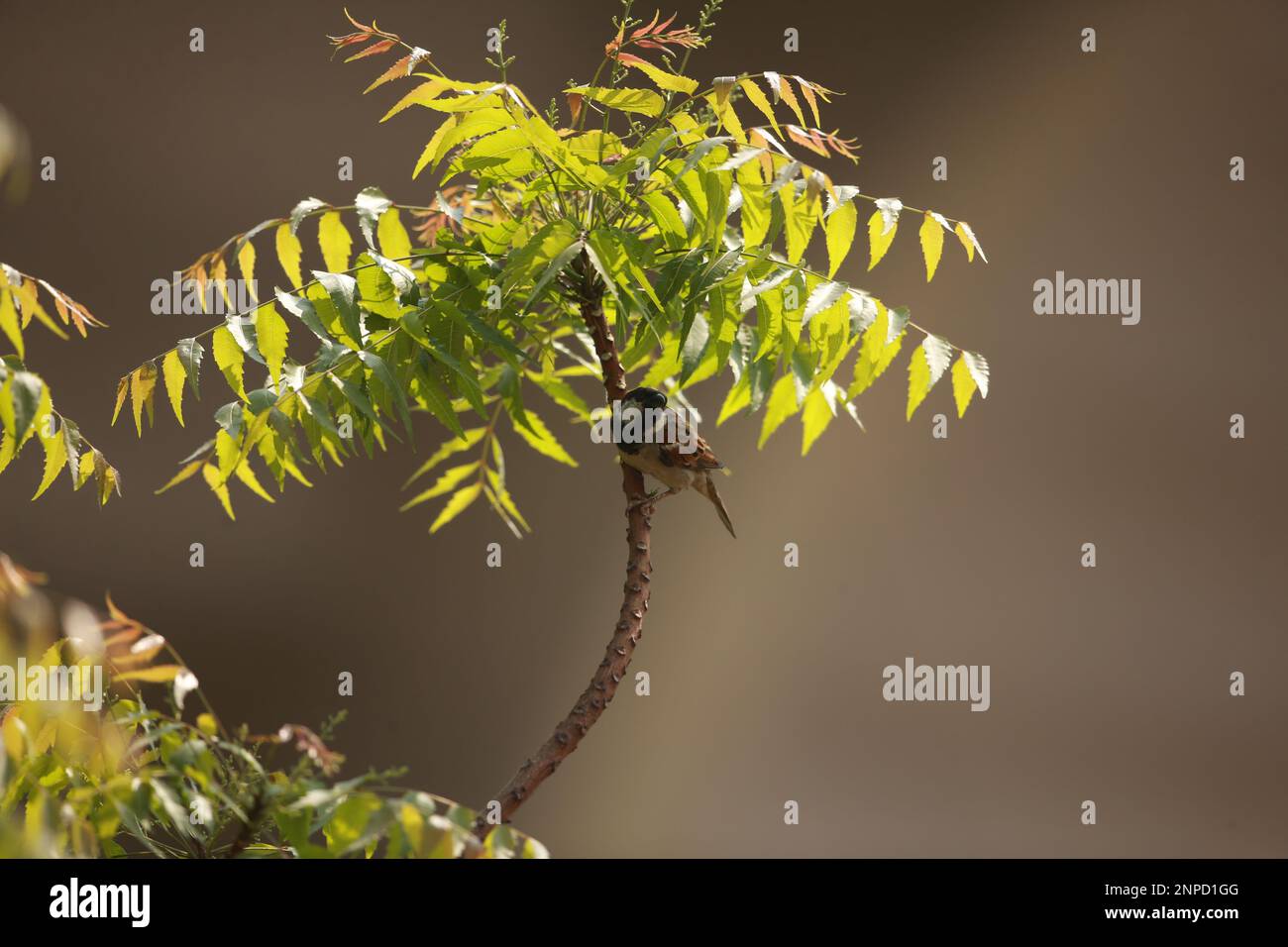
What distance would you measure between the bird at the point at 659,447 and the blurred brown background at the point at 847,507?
4.50ft

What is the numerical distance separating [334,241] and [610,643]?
2.13 feet

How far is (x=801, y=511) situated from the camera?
9.69ft

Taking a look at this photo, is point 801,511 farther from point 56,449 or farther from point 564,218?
point 56,449

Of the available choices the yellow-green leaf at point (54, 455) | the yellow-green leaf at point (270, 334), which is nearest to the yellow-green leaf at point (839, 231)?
the yellow-green leaf at point (270, 334)

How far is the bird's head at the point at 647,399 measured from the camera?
1.55 meters

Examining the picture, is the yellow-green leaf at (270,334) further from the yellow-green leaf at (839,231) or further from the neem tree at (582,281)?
the yellow-green leaf at (839,231)

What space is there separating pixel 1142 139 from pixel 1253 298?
493 millimetres

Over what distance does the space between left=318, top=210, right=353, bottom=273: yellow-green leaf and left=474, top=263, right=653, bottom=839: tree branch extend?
32cm

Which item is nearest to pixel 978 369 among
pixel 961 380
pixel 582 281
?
pixel 961 380

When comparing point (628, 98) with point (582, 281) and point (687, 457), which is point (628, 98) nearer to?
point (582, 281)

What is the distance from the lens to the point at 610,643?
1522mm
